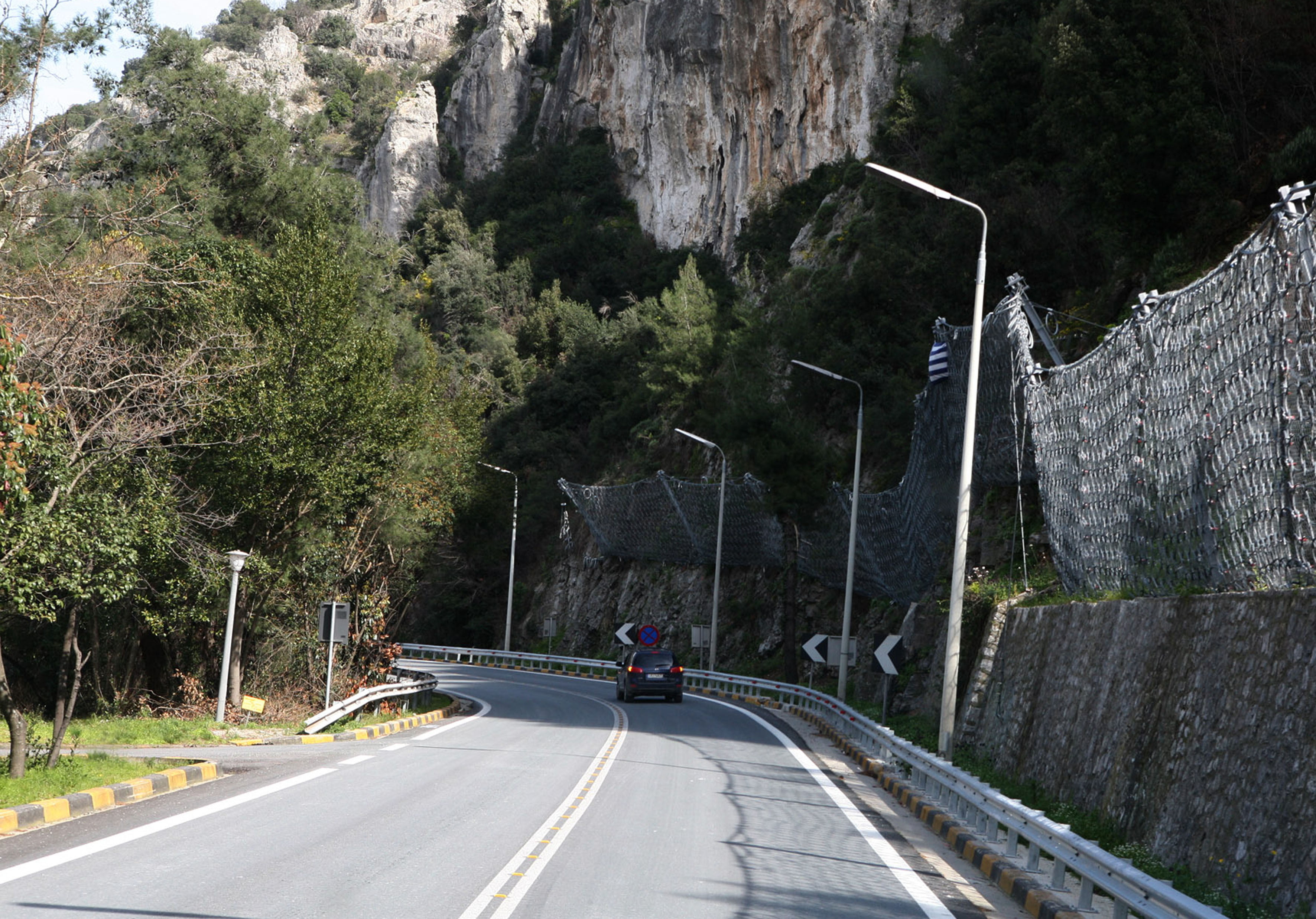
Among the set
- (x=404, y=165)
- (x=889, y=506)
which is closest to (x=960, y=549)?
(x=889, y=506)

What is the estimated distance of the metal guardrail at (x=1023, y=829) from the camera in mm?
6129

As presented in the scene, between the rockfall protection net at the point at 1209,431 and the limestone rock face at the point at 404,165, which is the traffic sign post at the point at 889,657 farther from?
Answer: the limestone rock face at the point at 404,165

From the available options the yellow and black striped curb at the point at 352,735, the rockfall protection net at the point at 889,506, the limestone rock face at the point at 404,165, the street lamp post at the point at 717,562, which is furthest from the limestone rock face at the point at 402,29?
the yellow and black striped curb at the point at 352,735

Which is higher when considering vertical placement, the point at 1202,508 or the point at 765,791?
the point at 1202,508

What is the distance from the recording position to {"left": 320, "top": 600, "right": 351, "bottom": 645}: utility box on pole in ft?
67.5

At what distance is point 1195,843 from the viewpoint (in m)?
7.80

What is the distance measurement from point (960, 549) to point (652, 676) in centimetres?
1780

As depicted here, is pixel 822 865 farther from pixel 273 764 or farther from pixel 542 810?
pixel 273 764

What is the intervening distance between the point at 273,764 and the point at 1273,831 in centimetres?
1195

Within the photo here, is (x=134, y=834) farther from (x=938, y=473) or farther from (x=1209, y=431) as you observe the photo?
(x=938, y=473)

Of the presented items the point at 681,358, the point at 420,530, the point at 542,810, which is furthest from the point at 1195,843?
the point at 681,358

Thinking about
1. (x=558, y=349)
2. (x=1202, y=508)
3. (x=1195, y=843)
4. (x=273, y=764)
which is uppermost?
(x=558, y=349)

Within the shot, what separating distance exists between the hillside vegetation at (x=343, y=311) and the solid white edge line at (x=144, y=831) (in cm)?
220

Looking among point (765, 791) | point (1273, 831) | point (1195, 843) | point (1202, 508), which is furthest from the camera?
point (765, 791)
